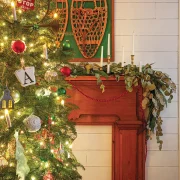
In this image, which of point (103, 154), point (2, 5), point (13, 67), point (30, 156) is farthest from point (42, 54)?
point (103, 154)

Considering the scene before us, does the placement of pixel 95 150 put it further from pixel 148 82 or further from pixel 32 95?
pixel 32 95

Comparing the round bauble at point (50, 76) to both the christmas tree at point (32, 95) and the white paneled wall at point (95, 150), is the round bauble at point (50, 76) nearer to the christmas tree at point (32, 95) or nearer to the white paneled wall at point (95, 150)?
the christmas tree at point (32, 95)

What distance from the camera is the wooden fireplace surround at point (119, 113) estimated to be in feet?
9.48

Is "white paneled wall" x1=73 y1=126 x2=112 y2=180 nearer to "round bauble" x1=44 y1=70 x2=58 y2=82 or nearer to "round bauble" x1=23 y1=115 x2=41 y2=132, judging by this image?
"round bauble" x1=44 y1=70 x2=58 y2=82

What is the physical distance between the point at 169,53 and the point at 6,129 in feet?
5.50

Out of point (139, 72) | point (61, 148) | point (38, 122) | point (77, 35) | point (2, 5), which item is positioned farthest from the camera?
point (77, 35)

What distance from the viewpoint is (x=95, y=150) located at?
9.91 ft

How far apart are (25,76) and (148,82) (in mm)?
1270

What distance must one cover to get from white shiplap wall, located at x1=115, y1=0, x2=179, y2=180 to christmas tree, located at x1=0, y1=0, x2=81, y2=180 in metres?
1.03

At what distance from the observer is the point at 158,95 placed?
2832 millimetres

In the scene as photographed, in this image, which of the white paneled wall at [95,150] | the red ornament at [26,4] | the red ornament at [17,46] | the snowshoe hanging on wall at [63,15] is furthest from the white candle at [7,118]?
the snowshoe hanging on wall at [63,15]

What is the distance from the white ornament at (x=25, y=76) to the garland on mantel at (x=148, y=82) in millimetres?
956

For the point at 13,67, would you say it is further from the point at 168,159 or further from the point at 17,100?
the point at 168,159

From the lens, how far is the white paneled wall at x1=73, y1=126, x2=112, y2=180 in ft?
9.87
